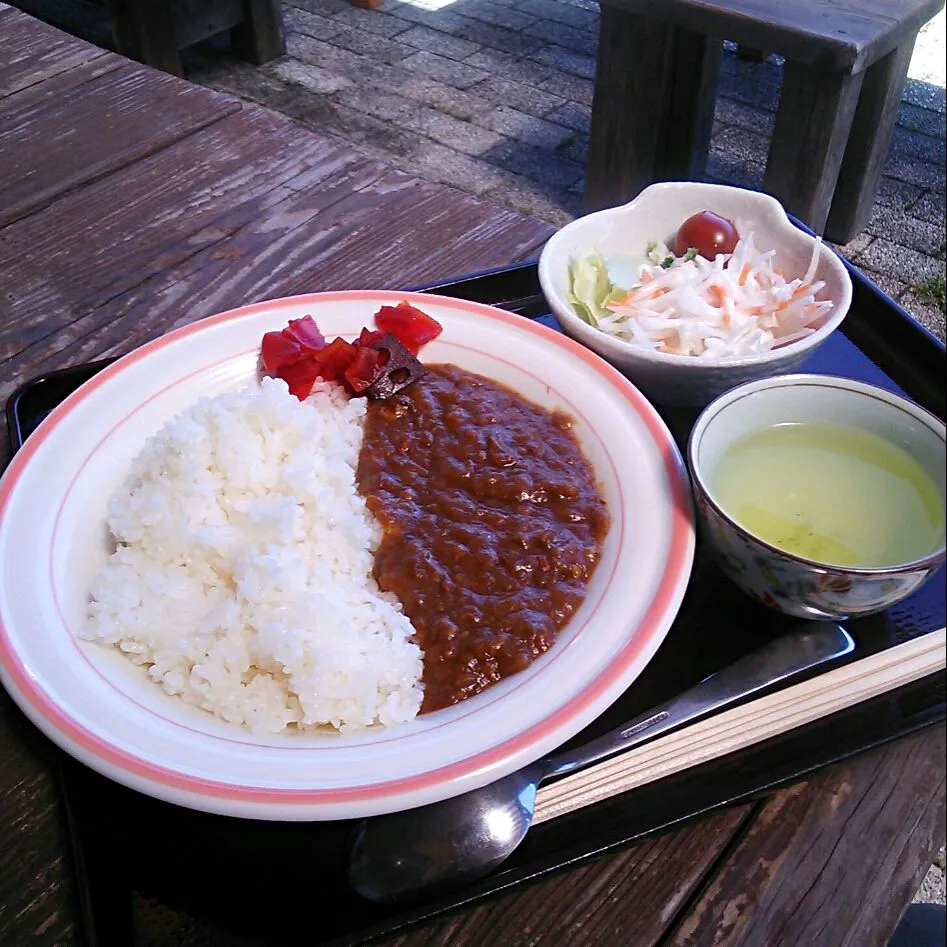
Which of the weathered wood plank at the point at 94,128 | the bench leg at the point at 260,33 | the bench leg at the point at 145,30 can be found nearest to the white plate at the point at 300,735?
the weathered wood plank at the point at 94,128

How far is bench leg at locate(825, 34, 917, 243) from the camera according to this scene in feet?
10.8

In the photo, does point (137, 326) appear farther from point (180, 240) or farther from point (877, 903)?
point (877, 903)

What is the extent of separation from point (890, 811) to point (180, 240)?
1.73 metres

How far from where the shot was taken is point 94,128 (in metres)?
2.29

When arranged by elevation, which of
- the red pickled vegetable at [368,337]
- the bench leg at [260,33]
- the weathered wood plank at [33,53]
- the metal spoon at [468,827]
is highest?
the weathered wood plank at [33,53]

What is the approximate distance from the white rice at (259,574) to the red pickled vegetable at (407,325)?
147 mm

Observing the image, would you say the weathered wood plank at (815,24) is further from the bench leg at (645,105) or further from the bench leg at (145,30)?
the bench leg at (145,30)

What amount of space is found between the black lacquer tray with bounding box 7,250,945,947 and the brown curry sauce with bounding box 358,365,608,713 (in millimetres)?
170

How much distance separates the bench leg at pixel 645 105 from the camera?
11.2 ft

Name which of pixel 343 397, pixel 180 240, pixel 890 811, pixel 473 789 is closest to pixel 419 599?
pixel 473 789

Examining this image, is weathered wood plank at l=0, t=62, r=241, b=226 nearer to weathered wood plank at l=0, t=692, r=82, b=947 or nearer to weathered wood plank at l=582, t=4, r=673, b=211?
weathered wood plank at l=0, t=692, r=82, b=947

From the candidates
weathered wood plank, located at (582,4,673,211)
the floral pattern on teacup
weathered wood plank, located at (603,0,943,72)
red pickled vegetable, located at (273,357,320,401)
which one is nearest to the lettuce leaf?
red pickled vegetable, located at (273,357,320,401)

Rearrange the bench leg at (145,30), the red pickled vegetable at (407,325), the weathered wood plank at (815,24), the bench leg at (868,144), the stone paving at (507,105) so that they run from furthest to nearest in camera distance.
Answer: the bench leg at (145,30) → the stone paving at (507,105) → the bench leg at (868,144) → the weathered wood plank at (815,24) → the red pickled vegetable at (407,325)

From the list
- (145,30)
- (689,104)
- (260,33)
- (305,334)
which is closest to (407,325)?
(305,334)
